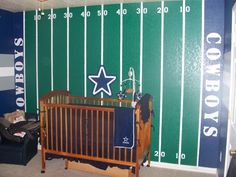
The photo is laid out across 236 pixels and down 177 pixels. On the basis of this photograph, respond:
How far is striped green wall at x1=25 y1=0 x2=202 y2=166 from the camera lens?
337 cm

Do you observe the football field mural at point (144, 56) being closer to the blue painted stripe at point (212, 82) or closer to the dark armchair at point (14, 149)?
the blue painted stripe at point (212, 82)

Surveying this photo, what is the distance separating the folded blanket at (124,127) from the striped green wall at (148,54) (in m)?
0.86

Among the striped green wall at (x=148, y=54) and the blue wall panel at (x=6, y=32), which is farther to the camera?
the blue wall panel at (x=6, y=32)

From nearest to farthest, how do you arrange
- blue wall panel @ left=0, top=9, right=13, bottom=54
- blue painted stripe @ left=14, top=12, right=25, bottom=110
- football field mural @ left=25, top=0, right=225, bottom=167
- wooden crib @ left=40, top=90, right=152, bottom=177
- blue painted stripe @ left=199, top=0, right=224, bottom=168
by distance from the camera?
wooden crib @ left=40, top=90, right=152, bottom=177 → blue painted stripe @ left=199, top=0, right=224, bottom=168 → football field mural @ left=25, top=0, right=225, bottom=167 → blue wall panel @ left=0, top=9, right=13, bottom=54 → blue painted stripe @ left=14, top=12, right=25, bottom=110

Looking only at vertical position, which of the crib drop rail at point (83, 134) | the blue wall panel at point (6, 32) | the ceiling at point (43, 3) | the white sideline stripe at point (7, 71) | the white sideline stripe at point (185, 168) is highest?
the ceiling at point (43, 3)

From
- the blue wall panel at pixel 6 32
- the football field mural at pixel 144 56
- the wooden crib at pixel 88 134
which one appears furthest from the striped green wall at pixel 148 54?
the blue wall panel at pixel 6 32

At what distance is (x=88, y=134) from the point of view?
10.1ft

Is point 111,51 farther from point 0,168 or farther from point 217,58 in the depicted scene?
point 0,168

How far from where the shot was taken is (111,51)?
3.67 m

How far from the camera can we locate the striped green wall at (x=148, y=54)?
11.1ft

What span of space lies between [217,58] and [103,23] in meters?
1.71

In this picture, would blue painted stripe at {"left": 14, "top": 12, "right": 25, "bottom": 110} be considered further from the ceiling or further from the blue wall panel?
the ceiling

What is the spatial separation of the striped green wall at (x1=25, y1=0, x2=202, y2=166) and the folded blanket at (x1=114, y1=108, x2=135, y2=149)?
0.86m

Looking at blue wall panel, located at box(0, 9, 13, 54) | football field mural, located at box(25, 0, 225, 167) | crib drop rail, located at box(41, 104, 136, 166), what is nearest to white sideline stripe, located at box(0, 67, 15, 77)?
blue wall panel, located at box(0, 9, 13, 54)
